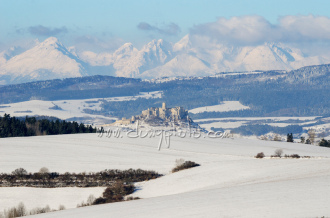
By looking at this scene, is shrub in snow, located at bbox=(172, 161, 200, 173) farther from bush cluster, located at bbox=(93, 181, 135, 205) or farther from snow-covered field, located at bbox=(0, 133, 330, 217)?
bush cluster, located at bbox=(93, 181, 135, 205)

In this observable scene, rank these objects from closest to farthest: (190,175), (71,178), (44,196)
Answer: (44,196), (190,175), (71,178)

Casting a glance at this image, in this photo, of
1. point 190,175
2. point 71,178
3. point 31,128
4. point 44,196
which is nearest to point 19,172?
point 71,178

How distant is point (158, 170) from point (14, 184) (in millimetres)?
18436

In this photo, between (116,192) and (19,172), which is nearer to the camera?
(116,192)

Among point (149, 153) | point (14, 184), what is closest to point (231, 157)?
point (149, 153)

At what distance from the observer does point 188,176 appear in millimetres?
72188

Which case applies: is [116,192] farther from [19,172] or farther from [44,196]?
[19,172]

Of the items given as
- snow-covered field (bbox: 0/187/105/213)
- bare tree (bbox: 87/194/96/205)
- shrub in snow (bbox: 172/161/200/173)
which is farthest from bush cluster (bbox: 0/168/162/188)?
bare tree (bbox: 87/194/96/205)

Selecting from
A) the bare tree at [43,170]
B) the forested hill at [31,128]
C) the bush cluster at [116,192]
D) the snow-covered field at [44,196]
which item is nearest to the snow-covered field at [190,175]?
the snow-covered field at [44,196]

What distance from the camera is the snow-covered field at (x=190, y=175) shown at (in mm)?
45228

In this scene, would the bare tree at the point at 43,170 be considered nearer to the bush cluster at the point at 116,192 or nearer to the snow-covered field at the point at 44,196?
the snow-covered field at the point at 44,196

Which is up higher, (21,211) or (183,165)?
(183,165)

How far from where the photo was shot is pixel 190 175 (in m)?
72.9

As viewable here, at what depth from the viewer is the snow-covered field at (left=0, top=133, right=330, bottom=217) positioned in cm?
4523
